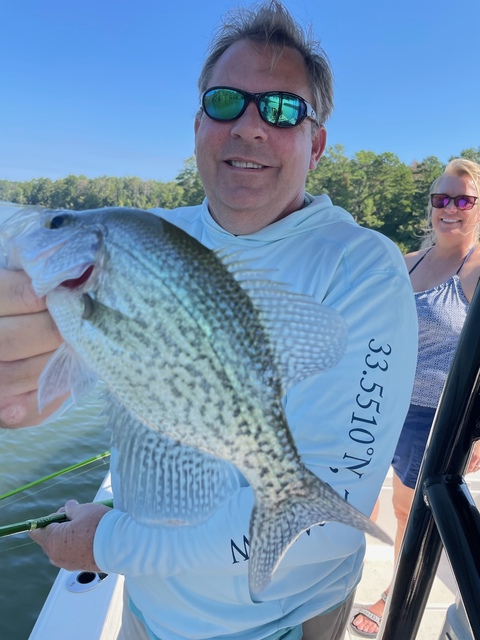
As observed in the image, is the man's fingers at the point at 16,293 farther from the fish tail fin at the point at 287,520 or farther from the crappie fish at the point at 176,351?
the fish tail fin at the point at 287,520

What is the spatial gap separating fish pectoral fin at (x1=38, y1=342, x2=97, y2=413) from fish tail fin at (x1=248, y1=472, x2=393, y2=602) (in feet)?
1.34

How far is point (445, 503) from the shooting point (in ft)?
3.52

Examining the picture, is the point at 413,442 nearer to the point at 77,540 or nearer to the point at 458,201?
the point at 458,201

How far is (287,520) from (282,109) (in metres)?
1.23

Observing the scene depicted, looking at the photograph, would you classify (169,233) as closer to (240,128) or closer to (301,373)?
(301,373)

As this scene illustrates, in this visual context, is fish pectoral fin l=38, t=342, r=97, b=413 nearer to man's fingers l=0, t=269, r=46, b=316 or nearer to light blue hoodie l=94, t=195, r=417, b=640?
man's fingers l=0, t=269, r=46, b=316

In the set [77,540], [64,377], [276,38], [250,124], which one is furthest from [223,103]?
[77,540]

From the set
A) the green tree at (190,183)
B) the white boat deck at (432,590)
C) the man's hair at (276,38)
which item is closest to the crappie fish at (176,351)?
the man's hair at (276,38)

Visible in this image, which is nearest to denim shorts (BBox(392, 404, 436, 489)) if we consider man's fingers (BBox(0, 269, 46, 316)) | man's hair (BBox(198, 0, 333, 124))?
man's hair (BBox(198, 0, 333, 124))

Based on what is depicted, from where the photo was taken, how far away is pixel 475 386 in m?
1.13

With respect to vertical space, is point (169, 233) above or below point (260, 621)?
above

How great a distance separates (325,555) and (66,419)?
26.4 feet

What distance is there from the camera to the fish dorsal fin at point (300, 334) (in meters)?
0.86

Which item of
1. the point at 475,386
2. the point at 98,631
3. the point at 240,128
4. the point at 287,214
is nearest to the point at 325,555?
the point at 475,386
